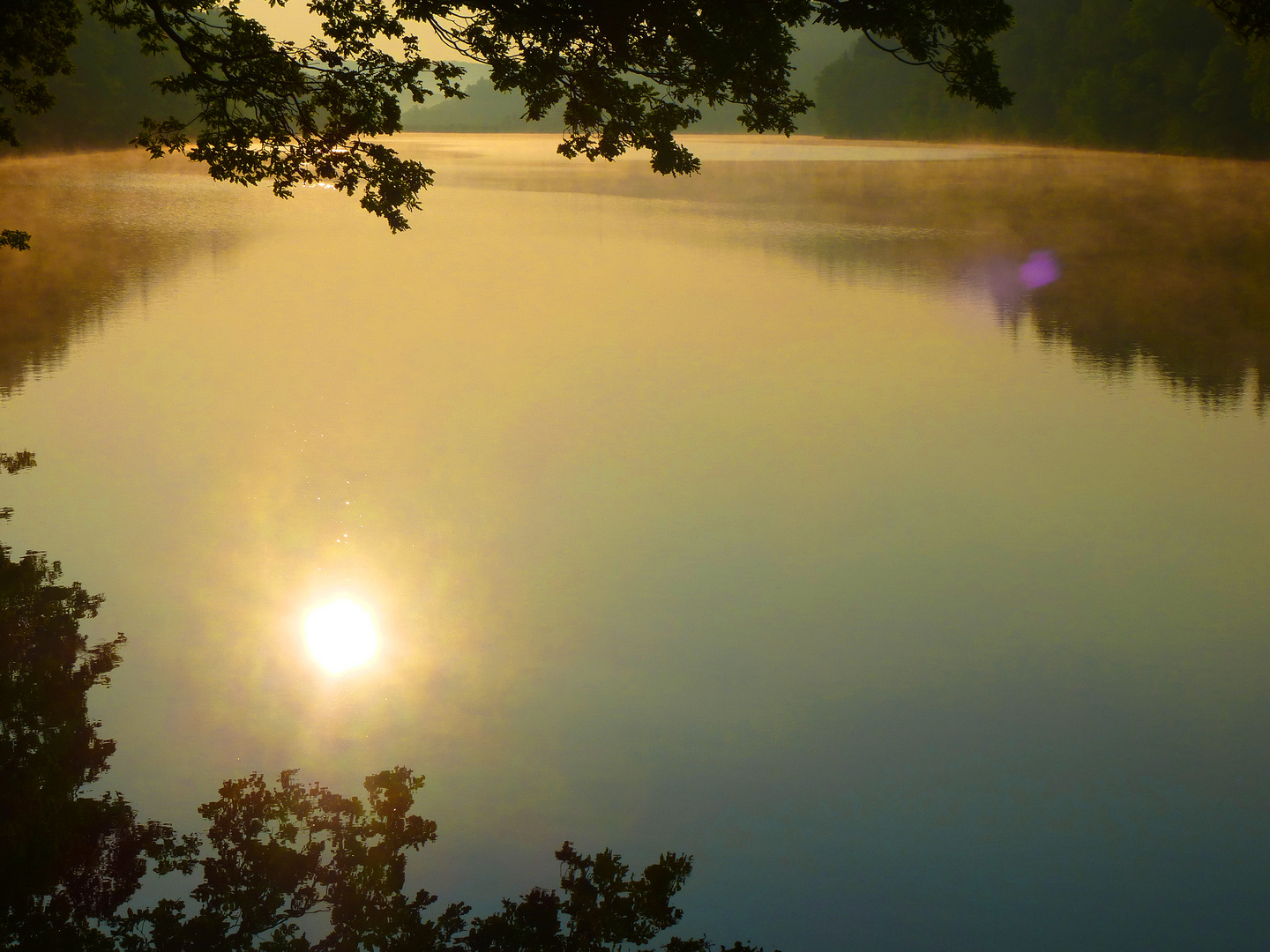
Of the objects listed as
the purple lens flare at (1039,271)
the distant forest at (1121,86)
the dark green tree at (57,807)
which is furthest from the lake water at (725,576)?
the distant forest at (1121,86)

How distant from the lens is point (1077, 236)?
36.8m

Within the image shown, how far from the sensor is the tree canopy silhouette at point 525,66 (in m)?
10.1

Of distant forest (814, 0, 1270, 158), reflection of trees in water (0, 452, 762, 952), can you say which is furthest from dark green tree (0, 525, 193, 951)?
distant forest (814, 0, 1270, 158)

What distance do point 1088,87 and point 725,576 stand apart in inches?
3334

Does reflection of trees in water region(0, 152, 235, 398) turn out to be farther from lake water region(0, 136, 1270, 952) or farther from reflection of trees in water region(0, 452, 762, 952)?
reflection of trees in water region(0, 452, 762, 952)

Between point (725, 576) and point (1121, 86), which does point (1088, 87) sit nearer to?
point (1121, 86)

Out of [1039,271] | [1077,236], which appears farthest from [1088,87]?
[1039,271]

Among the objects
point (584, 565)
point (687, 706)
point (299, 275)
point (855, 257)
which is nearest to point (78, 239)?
point (299, 275)

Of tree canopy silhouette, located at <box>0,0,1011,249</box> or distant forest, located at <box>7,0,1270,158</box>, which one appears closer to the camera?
tree canopy silhouette, located at <box>0,0,1011,249</box>

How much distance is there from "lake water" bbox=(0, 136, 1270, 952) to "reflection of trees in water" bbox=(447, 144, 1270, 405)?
1.17ft

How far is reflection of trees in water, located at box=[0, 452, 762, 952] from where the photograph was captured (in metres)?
5.84

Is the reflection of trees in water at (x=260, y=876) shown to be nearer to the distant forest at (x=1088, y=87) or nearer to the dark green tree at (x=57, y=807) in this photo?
the dark green tree at (x=57, y=807)

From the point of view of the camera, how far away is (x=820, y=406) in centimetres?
1625

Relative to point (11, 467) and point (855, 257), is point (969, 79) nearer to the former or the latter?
point (11, 467)
